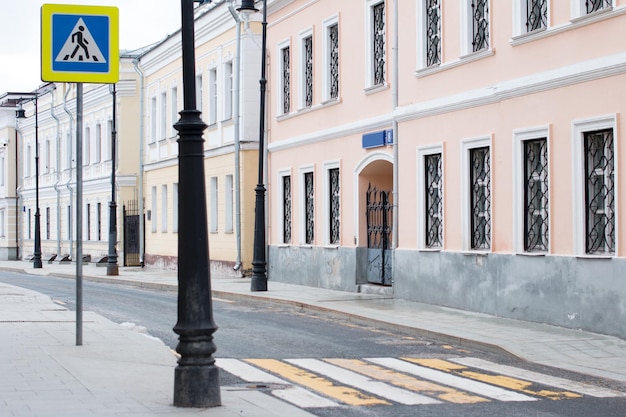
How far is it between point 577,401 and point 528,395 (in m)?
0.52

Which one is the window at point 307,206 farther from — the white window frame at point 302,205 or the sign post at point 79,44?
the sign post at point 79,44

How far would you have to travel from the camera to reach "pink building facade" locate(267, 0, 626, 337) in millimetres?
16422

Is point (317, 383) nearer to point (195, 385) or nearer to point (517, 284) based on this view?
point (195, 385)

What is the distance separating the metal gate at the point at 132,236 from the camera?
46.9 m

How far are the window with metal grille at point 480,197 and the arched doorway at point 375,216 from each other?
4258mm

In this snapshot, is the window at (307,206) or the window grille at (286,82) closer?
the window at (307,206)

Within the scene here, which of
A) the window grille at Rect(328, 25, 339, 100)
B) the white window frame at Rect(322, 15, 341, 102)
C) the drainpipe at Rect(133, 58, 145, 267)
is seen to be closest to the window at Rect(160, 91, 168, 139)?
the drainpipe at Rect(133, 58, 145, 267)

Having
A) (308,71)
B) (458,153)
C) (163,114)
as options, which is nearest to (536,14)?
(458,153)

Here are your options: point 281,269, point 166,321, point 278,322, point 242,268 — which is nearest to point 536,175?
point 278,322

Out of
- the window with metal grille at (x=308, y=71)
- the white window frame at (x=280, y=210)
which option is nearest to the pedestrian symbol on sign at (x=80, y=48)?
the window with metal grille at (x=308, y=71)

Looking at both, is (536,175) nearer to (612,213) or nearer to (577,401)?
(612,213)

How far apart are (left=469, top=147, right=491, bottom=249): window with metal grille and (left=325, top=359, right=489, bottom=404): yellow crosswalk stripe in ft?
22.7

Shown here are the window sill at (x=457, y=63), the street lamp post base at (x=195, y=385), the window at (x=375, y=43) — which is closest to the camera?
the street lamp post base at (x=195, y=385)

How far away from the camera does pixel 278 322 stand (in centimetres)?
1870
